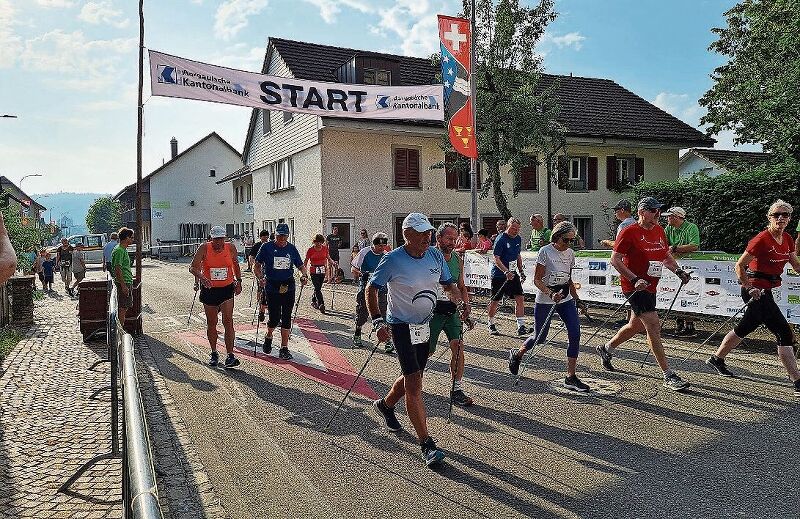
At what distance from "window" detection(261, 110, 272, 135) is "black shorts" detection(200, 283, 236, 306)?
972 inches

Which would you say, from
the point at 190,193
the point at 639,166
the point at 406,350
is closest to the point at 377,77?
the point at 639,166

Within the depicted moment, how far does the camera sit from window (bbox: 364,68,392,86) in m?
26.7

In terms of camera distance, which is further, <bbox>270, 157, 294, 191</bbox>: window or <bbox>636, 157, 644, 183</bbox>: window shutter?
<bbox>636, 157, 644, 183</bbox>: window shutter

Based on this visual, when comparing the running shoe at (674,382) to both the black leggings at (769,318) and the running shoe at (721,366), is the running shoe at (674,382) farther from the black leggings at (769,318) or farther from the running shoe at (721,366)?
the black leggings at (769,318)

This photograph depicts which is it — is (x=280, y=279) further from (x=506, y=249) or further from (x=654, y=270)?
(x=654, y=270)

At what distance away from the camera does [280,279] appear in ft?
31.6

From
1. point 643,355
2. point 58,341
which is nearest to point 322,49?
point 58,341

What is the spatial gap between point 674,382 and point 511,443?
2.76 metres

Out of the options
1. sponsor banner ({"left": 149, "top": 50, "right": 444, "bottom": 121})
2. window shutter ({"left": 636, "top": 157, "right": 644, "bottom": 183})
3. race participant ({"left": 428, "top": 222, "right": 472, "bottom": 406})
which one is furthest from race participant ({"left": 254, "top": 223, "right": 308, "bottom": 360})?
window shutter ({"left": 636, "top": 157, "right": 644, "bottom": 183})

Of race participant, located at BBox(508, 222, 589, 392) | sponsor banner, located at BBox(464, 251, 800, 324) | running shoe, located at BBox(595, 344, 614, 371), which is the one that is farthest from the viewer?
sponsor banner, located at BBox(464, 251, 800, 324)

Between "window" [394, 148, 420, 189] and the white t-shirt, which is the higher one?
"window" [394, 148, 420, 189]

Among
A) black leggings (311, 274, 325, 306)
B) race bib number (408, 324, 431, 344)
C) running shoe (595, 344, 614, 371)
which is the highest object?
race bib number (408, 324, 431, 344)

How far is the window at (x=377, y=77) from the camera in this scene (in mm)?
26736

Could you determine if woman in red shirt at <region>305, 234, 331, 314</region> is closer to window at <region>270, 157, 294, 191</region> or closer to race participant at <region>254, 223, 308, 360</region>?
race participant at <region>254, 223, 308, 360</region>
